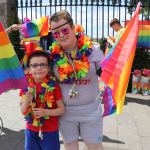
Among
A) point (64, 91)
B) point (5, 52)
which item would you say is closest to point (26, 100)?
point (64, 91)

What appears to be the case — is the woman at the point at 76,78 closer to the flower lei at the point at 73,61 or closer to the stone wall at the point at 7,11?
the flower lei at the point at 73,61

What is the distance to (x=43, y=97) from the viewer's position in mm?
3588

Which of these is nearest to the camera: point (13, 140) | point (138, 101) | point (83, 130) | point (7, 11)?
point (83, 130)

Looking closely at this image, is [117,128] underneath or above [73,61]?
underneath

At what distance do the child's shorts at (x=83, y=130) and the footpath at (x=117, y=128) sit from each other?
176cm

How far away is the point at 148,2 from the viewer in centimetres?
1098

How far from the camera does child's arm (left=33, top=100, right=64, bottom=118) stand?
352cm

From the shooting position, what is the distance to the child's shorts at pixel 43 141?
3643 mm

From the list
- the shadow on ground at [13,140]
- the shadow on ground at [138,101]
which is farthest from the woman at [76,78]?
the shadow on ground at [138,101]

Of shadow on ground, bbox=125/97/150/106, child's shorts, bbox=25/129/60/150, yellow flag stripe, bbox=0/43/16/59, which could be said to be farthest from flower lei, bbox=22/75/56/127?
shadow on ground, bbox=125/97/150/106

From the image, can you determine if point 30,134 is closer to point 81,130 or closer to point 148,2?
point 81,130

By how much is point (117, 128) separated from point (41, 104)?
3059 millimetres

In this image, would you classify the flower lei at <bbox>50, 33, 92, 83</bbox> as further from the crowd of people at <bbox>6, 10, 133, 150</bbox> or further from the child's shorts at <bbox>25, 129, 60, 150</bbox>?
the child's shorts at <bbox>25, 129, 60, 150</bbox>

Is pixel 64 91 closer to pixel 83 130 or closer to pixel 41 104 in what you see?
pixel 41 104
